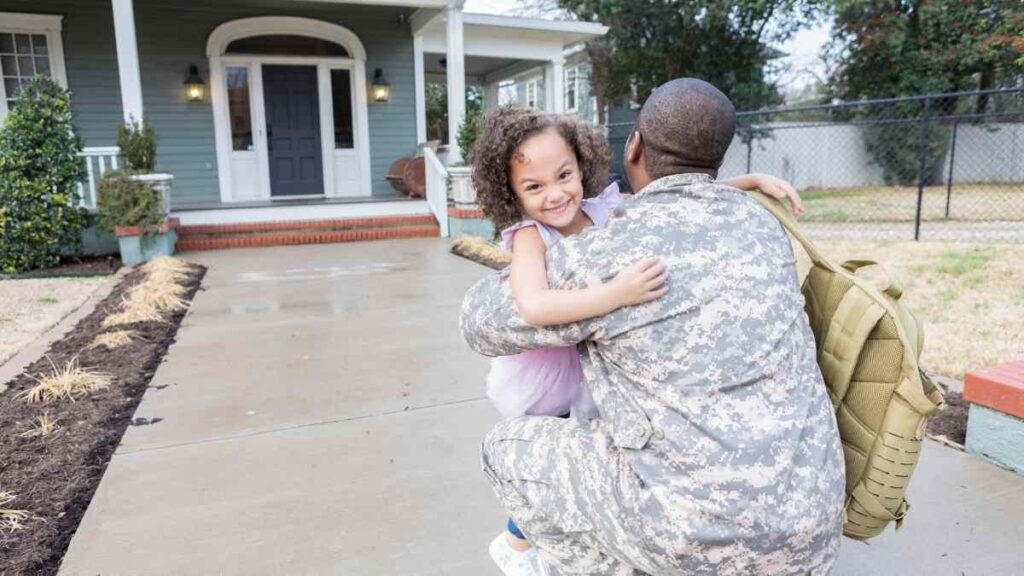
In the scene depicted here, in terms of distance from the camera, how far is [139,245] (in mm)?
7430

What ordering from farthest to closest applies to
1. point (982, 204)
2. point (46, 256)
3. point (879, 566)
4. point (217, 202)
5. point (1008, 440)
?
1. point (982, 204)
2. point (217, 202)
3. point (46, 256)
4. point (1008, 440)
5. point (879, 566)

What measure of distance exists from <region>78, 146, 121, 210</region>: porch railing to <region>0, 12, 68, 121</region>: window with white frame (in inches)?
60.3

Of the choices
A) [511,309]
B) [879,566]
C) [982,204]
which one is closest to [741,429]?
[511,309]

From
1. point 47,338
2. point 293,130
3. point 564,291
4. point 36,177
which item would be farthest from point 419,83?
point 564,291

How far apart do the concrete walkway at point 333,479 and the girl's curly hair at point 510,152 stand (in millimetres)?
1024

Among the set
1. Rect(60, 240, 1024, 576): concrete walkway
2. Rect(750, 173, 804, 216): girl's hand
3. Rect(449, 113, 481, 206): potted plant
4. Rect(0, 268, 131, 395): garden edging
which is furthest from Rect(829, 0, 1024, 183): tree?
Rect(750, 173, 804, 216): girl's hand

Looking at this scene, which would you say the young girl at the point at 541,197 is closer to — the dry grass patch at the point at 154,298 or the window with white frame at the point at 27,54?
the dry grass patch at the point at 154,298

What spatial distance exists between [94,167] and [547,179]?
8.76 metres

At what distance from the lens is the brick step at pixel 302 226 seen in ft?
28.5

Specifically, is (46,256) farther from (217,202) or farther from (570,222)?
(570,222)

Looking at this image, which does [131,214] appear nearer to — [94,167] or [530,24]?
[94,167]

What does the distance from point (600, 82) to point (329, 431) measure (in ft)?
52.8

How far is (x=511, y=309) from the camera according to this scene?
1377 millimetres

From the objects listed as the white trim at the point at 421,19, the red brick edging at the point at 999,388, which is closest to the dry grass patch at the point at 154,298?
the red brick edging at the point at 999,388
